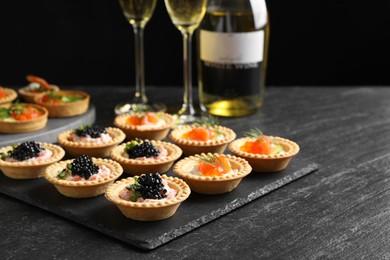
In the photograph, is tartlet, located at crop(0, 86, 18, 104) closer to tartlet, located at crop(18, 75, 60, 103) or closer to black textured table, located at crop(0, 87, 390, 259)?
tartlet, located at crop(18, 75, 60, 103)

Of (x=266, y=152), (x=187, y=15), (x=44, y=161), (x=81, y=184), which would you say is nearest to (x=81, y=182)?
(x=81, y=184)

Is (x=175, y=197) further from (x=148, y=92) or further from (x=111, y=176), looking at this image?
(x=148, y=92)

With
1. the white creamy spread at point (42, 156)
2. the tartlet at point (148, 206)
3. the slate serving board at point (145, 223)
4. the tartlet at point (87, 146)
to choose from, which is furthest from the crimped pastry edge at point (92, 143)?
the tartlet at point (148, 206)

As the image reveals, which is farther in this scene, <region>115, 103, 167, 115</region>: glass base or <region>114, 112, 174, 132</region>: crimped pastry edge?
<region>115, 103, 167, 115</region>: glass base

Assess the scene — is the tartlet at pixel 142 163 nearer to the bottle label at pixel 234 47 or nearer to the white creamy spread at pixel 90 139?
the white creamy spread at pixel 90 139

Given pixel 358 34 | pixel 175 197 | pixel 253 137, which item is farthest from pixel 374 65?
pixel 175 197

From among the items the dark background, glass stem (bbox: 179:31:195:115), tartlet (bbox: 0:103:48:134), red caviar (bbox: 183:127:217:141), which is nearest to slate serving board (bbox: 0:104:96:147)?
tartlet (bbox: 0:103:48:134)
